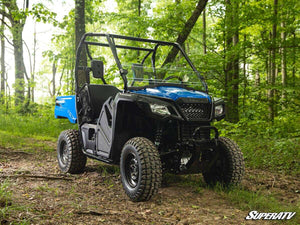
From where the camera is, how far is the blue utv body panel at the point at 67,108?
5.50 metres

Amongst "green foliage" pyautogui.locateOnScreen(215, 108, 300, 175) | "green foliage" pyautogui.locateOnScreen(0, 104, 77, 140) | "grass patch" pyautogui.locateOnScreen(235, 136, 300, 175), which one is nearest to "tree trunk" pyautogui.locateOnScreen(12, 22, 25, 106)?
"green foliage" pyautogui.locateOnScreen(0, 104, 77, 140)

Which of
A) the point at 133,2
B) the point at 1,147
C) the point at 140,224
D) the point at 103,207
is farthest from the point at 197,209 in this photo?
the point at 133,2

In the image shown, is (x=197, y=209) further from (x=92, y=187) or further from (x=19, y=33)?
(x=19, y=33)

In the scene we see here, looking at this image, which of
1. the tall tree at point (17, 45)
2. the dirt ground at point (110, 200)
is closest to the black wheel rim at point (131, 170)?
the dirt ground at point (110, 200)

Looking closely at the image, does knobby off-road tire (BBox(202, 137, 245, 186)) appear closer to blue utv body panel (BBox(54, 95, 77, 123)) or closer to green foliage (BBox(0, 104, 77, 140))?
blue utv body panel (BBox(54, 95, 77, 123))

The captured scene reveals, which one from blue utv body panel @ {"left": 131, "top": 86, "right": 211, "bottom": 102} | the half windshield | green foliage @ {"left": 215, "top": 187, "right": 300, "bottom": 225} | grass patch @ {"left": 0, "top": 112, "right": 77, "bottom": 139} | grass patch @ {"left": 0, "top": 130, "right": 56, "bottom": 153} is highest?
the half windshield

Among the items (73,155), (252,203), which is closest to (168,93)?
(252,203)

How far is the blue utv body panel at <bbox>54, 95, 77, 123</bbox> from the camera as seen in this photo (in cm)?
550

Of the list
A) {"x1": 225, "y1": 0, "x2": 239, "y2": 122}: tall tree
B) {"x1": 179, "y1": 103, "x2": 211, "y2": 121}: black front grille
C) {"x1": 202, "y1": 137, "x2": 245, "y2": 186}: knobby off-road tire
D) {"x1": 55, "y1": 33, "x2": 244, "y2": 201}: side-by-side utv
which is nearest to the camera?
{"x1": 55, "y1": 33, "x2": 244, "y2": 201}: side-by-side utv

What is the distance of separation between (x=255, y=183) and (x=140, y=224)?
2572 mm

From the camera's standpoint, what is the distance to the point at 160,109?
3539 mm

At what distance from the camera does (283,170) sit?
5.63m

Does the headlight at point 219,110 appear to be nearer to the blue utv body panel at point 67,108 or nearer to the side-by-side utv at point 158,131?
the side-by-side utv at point 158,131

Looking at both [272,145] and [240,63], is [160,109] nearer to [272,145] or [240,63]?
[272,145]
